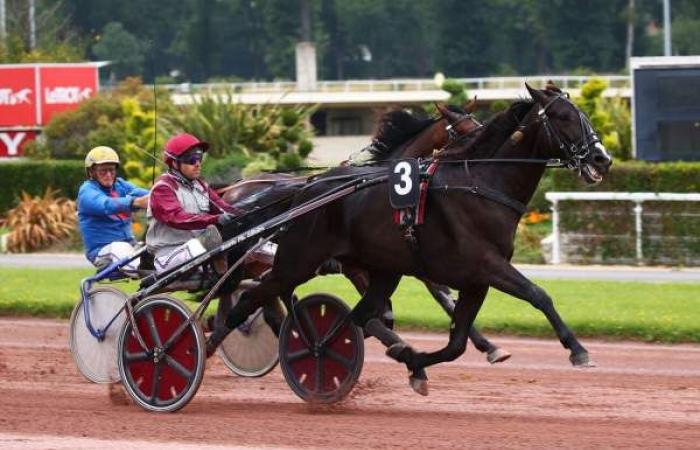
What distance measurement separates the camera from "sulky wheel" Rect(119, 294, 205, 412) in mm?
8734

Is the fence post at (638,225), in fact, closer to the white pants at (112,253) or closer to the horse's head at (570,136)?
the white pants at (112,253)

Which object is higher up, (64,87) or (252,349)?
(64,87)

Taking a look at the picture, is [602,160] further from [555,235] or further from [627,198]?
[555,235]

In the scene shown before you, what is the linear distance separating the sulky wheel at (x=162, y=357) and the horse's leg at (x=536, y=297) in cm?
179

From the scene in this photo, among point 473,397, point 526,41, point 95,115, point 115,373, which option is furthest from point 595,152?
point 526,41

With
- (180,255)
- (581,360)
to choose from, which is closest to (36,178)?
(180,255)

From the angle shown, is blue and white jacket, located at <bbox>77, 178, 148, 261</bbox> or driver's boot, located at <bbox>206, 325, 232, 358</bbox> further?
blue and white jacket, located at <bbox>77, 178, 148, 261</bbox>

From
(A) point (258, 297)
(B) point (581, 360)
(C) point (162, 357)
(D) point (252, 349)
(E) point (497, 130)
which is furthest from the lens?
(D) point (252, 349)

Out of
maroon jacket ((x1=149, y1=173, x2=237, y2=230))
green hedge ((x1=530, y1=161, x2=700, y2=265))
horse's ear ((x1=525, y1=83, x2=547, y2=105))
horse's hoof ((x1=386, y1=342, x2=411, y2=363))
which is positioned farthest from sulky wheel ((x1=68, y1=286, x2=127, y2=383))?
green hedge ((x1=530, y1=161, x2=700, y2=265))

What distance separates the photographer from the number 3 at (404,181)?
28.0ft

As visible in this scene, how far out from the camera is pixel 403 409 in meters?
8.79

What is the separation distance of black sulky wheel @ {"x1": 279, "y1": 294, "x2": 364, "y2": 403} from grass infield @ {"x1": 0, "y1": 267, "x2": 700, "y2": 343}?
3.83 meters

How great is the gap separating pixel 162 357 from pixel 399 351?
1.39 metres

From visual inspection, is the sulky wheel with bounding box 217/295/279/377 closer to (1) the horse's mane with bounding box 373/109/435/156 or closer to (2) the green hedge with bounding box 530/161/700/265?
(1) the horse's mane with bounding box 373/109/435/156
